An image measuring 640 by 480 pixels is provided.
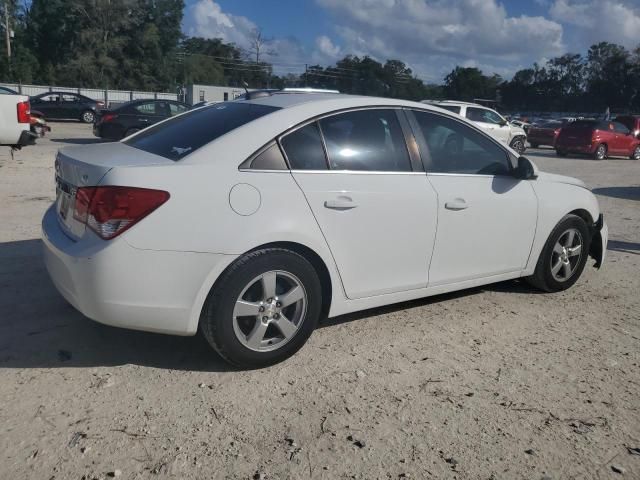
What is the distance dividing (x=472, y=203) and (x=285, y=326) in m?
1.71

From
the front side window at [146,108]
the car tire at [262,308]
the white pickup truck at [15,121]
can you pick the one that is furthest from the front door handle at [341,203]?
the front side window at [146,108]

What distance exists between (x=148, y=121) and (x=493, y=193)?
15.8 m

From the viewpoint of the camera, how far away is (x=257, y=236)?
10.8 feet

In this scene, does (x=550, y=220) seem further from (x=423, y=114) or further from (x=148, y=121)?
(x=148, y=121)

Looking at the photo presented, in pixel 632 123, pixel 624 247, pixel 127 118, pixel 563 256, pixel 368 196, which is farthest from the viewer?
pixel 632 123

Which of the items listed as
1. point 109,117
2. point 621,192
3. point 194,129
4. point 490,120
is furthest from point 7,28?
point 194,129

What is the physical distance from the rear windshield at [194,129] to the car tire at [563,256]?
8.75ft

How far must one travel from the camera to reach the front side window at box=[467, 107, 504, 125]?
19094 mm

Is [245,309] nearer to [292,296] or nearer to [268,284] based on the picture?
[268,284]

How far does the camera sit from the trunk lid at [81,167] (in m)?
3.24

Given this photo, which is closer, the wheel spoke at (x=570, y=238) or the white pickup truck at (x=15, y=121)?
the wheel spoke at (x=570, y=238)

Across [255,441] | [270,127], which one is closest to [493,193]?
Result: [270,127]

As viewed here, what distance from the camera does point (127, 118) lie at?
1812cm

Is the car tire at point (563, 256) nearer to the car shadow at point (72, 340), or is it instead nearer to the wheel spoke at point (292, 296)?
the car shadow at point (72, 340)
